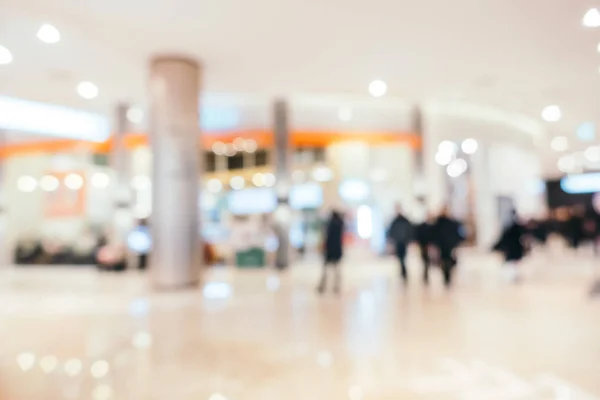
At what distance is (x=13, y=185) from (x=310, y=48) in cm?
1391

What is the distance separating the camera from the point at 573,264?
40.4ft

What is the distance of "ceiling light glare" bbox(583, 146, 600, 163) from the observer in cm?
2004

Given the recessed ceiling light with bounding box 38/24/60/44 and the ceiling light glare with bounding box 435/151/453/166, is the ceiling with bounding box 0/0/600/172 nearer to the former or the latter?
the recessed ceiling light with bounding box 38/24/60/44

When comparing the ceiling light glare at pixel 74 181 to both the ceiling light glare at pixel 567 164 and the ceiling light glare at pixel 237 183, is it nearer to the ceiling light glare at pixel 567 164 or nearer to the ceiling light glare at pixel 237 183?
the ceiling light glare at pixel 237 183

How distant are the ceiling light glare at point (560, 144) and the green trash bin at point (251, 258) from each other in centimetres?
1312

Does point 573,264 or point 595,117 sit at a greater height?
point 595,117

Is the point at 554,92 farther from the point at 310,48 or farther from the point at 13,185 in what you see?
the point at 13,185

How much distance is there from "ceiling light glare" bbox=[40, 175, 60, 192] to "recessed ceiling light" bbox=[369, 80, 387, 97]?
11963 mm

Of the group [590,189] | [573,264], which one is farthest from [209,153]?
[590,189]

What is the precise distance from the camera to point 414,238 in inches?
332

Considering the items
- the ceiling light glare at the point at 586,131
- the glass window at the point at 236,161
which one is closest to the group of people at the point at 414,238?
the glass window at the point at 236,161

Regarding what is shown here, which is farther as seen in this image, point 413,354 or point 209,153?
point 209,153

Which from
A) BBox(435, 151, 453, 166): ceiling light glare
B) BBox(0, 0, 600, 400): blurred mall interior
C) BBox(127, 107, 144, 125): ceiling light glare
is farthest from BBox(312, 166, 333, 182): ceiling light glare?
BBox(127, 107, 144, 125): ceiling light glare

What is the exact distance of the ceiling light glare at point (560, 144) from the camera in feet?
59.5
